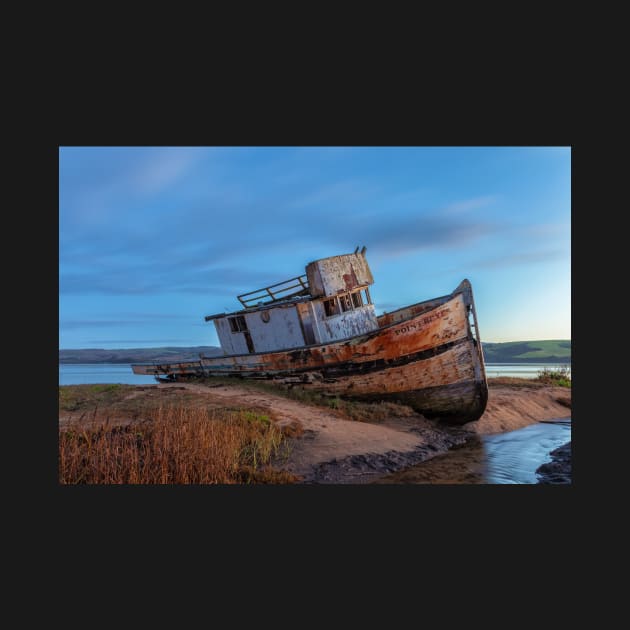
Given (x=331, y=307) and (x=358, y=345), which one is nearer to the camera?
(x=358, y=345)

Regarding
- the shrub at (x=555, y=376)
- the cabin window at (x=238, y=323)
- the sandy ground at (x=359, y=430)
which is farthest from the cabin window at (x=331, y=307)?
the shrub at (x=555, y=376)

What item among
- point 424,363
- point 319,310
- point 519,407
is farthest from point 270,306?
point 519,407

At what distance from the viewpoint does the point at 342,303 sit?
50.1ft

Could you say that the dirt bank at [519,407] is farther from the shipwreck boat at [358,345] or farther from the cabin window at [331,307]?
the cabin window at [331,307]

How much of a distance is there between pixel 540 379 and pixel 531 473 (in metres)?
A: 14.2

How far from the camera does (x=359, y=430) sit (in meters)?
10.1

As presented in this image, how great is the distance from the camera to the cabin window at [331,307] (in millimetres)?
15094

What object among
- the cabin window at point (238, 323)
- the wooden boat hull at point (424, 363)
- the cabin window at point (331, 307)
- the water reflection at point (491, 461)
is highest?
the cabin window at point (331, 307)

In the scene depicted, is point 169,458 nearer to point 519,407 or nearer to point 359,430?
point 359,430

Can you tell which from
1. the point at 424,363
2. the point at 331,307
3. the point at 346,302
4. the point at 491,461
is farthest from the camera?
the point at 346,302

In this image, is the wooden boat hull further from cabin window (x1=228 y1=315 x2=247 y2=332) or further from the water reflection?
cabin window (x1=228 y1=315 x2=247 y2=332)

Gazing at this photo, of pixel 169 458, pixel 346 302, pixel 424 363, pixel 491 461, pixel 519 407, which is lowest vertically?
pixel 491 461

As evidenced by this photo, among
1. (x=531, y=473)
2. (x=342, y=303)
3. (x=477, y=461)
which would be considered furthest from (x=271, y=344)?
(x=531, y=473)

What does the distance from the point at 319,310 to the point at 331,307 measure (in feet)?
1.55
